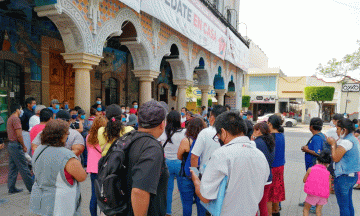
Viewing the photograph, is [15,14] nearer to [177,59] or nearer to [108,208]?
[177,59]

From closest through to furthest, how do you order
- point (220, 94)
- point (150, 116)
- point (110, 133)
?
point (150, 116) < point (110, 133) < point (220, 94)

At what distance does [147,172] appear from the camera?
1.30m

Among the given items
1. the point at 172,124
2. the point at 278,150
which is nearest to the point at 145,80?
the point at 172,124

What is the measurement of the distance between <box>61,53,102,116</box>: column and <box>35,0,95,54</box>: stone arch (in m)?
0.15

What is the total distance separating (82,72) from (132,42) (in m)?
2.44

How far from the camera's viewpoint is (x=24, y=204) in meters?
3.68

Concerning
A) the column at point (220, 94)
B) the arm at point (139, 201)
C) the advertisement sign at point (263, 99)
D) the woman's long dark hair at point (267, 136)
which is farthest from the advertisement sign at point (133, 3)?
the advertisement sign at point (263, 99)

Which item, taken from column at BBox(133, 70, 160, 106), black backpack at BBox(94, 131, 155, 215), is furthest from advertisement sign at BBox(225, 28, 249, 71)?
black backpack at BBox(94, 131, 155, 215)

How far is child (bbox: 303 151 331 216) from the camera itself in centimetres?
321

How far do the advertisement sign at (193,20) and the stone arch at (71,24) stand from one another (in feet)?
7.14

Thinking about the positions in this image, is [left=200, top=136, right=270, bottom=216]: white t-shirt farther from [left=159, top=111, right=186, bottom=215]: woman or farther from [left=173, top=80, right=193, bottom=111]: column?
[left=173, top=80, right=193, bottom=111]: column

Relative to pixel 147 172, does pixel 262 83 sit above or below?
above

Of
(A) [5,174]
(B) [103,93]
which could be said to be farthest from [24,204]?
(B) [103,93]

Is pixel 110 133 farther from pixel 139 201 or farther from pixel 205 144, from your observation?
pixel 139 201
